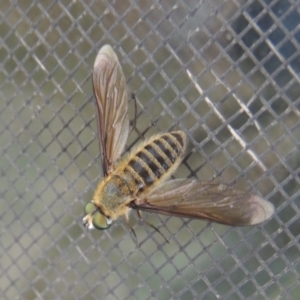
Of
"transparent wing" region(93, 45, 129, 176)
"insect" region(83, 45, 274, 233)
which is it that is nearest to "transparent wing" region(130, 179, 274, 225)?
"insect" region(83, 45, 274, 233)

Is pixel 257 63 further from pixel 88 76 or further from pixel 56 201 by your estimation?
pixel 56 201

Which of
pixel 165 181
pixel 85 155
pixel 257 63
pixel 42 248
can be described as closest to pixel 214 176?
pixel 165 181

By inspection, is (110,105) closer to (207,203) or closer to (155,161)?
(155,161)

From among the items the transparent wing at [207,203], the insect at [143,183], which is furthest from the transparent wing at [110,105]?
the transparent wing at [207,203]

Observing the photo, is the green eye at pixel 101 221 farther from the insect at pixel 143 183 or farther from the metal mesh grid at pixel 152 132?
the metal mesh grid at pixel 152 132

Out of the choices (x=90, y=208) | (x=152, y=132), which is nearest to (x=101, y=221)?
(x=90, y=208)

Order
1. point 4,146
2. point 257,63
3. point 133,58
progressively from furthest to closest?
point 4,146 → point 133,58 → point 257,63

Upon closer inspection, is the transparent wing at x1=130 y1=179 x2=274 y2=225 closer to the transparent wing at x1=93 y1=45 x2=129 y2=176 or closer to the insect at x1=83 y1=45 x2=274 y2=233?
the insect at x1=83 y1=45 x2=274 y2=233

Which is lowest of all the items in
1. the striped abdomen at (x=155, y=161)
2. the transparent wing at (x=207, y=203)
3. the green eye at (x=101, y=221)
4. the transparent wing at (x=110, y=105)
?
the transparent wing at (x=207, y=203)
